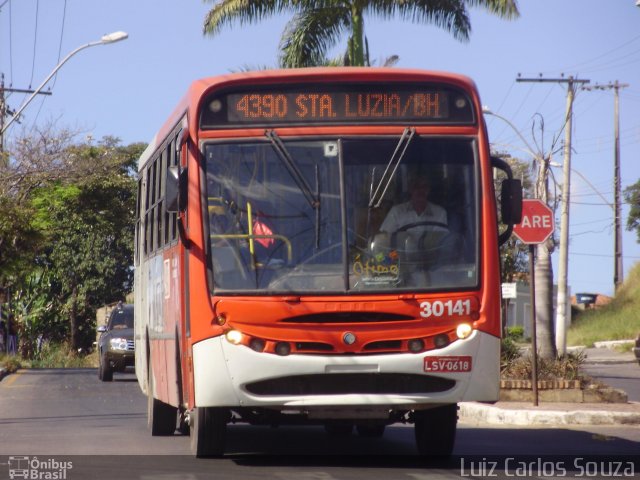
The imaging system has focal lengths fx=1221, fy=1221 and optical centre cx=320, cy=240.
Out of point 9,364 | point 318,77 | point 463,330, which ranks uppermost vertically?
point 318,77

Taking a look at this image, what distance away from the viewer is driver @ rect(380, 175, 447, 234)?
31.8 ft

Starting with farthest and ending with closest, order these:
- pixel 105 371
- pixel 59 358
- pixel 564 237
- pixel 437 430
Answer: pixel 59 358, pixel 564 237, pixel 105 371, pixel 437 430

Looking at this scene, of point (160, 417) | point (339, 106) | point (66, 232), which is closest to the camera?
point (339, 106)

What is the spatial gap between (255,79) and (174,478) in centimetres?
324

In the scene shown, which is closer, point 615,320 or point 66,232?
point 66,232

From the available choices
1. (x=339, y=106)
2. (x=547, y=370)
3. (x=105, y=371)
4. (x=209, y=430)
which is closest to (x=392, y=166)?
(x=339, y=106)

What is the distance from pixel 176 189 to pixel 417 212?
6.29 ft

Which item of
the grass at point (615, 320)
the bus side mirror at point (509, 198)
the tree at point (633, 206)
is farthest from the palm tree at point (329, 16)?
the tree at point (633, 206)

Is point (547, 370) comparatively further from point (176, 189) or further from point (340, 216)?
point (176, 189)

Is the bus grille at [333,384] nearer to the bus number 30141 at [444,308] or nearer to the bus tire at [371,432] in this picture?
the bus number 30141 at [444,308]

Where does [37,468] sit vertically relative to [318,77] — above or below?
below

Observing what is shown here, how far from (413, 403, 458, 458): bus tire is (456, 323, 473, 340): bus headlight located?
3.36ft

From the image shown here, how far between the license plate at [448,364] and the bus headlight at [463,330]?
158 mm

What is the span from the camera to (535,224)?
52.4ft
